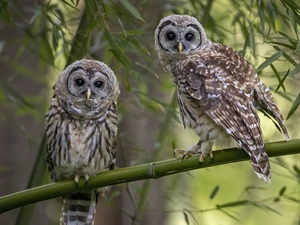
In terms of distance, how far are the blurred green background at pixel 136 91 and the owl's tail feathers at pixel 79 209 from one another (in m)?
0.17

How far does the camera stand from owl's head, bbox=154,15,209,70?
352 cm

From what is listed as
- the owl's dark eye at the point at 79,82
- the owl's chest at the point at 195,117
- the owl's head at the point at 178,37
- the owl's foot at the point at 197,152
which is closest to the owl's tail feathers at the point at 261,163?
the owl's foot at the point at 197,152

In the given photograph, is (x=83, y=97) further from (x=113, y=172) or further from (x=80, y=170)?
(x=113, y=172)

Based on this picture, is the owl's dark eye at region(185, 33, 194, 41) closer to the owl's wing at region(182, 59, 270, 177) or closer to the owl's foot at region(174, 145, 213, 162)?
the owl's wing at region(182, 59, 270, 177)

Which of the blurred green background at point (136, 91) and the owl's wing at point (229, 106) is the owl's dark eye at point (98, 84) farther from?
the owl's wing at point (229, 106)

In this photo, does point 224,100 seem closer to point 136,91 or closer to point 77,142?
point 77,142

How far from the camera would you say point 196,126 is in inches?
126

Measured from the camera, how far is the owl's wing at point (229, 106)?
289 cm

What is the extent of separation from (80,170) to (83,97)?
A: 35 cm

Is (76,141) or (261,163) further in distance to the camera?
(76,141)

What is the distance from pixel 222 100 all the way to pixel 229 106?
43mm

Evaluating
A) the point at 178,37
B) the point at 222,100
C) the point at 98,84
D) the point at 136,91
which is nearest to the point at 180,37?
the point at 178,37

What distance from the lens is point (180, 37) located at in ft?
11.7

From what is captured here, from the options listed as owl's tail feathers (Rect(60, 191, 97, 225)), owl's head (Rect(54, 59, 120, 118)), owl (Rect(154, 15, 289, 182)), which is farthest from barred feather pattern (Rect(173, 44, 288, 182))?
owl's tail feathers (Rect(60, 191, 97, 225))
